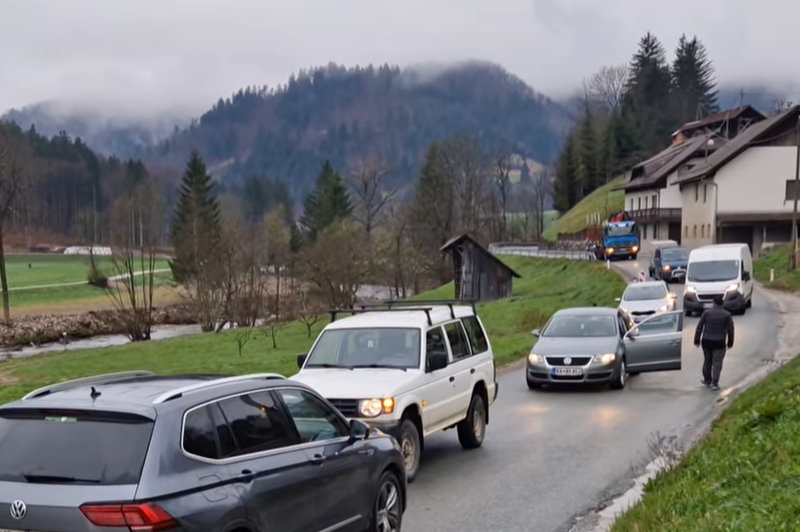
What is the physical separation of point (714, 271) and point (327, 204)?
69.2 meters

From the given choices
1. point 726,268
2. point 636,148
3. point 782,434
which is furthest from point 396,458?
point 636,148

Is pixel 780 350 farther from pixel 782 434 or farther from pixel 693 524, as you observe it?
pixel 693 524

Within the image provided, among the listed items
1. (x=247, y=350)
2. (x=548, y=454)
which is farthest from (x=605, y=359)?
(x=247, y=350)

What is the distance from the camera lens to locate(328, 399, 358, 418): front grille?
9734mm

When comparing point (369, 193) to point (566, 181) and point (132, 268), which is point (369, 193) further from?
point (566, 181)

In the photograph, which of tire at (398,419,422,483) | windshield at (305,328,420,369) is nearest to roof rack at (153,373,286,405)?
tire at (398,419,422,483)

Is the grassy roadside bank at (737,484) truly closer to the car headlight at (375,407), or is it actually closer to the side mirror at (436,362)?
the car headlight at (375,407)

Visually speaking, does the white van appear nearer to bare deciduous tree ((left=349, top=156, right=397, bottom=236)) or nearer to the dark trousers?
the dark trousers

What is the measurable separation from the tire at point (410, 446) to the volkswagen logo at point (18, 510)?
5458 mm

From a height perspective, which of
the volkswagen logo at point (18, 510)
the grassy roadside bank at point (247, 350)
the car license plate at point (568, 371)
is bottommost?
the grassy roadside bank at point (247, 350)

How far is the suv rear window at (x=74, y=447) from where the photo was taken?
4965mm

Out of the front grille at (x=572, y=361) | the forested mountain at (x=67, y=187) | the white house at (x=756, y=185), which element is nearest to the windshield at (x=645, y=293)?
the front grille at (x=572, y=361)

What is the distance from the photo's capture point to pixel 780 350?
22.6 meters

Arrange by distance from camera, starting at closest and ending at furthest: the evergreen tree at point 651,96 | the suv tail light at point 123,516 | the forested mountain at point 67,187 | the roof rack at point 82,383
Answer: the suv tail light at point 123,516 → the roof rack at point 82,383 → the evergreen tree at point 651,96 → the forested mountain at point 67,187
